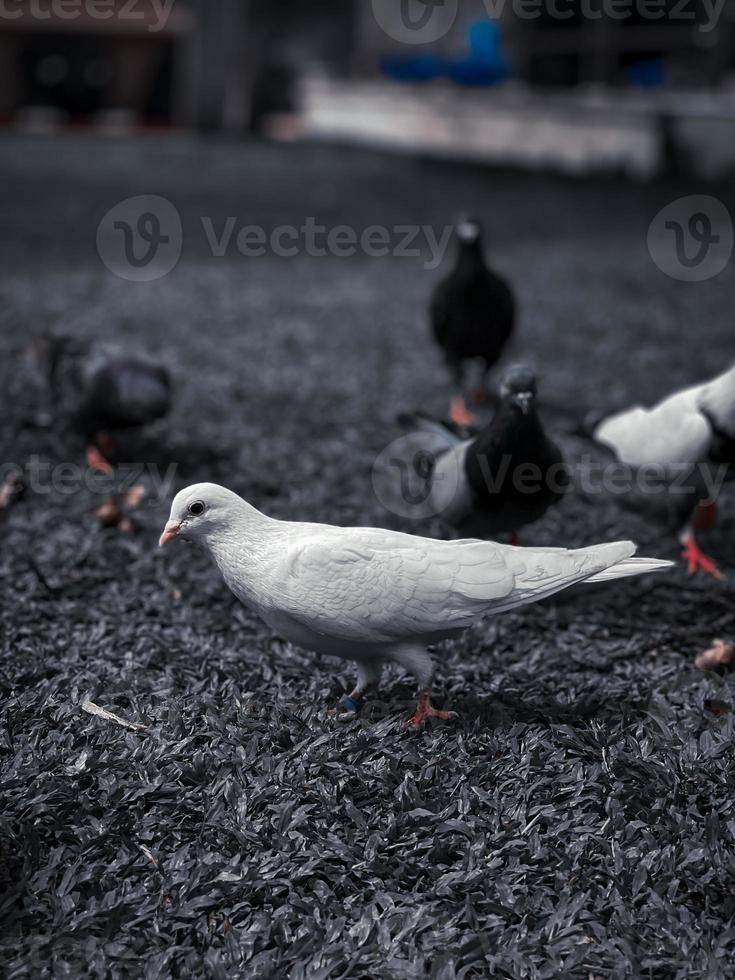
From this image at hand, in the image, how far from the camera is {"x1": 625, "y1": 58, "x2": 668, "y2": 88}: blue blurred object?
45.6 feet

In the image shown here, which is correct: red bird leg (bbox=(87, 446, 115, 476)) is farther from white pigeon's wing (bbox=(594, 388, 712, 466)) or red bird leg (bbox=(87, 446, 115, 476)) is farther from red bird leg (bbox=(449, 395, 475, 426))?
white pigeon's wing (bbox=(594, 388, 712, 466))

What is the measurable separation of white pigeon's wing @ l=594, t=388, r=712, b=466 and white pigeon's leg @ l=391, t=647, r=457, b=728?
1437mm

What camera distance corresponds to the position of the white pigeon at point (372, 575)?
2.62m

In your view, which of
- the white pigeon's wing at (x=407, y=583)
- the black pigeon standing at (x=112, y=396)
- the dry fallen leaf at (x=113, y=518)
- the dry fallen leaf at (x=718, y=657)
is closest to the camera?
the white pigeon's wing at (x=407, y=583)

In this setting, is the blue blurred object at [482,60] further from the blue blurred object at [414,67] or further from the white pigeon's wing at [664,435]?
the white pigeon's wing at [664,435]

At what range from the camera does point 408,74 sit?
1858 centimetres

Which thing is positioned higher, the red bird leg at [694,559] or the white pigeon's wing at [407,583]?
the white pigeon's wing at [407,583]

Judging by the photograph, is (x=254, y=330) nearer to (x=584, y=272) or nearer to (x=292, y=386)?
(x=292, y=386)

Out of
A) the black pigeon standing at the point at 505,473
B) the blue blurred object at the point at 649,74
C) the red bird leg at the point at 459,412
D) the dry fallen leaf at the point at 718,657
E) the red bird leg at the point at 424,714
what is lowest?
the red bird leg at the point at 459,412

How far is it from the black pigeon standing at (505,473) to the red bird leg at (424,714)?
2.70 feet

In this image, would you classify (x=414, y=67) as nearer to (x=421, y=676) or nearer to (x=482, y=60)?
(x=482, y=60)

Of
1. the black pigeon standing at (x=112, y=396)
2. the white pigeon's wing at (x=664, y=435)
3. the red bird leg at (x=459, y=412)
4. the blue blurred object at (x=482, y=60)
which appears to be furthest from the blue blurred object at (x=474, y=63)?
the white pigeon's wing at (x=664, y=435)

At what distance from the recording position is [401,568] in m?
2.67

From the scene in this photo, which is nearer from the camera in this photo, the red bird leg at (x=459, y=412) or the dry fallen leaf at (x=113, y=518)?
the dry fallen leaf at (x=113, y=518)
